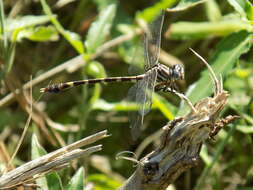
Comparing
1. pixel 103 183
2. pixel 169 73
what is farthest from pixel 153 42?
pixel 103 183

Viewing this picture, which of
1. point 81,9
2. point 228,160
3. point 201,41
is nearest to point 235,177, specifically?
point 228,160

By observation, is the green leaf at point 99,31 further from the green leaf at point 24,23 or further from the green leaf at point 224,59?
the green leaf at point 224,59

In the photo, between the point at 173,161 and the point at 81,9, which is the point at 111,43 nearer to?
the point at 81,9

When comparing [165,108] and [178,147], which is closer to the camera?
[178,147]

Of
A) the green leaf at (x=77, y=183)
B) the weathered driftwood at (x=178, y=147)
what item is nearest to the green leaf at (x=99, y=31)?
the green leaf at (x=77, y=183)

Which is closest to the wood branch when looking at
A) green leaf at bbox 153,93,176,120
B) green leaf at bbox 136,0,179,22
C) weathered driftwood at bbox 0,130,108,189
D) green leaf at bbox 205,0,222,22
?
weathered driftwood at bbox 0,130,108,189

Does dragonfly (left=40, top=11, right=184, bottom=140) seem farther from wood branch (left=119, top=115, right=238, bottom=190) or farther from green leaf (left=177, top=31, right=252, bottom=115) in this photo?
wood branch (left=119, top=115, right=238, bottom=190)

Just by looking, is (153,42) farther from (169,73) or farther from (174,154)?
(174,154)
